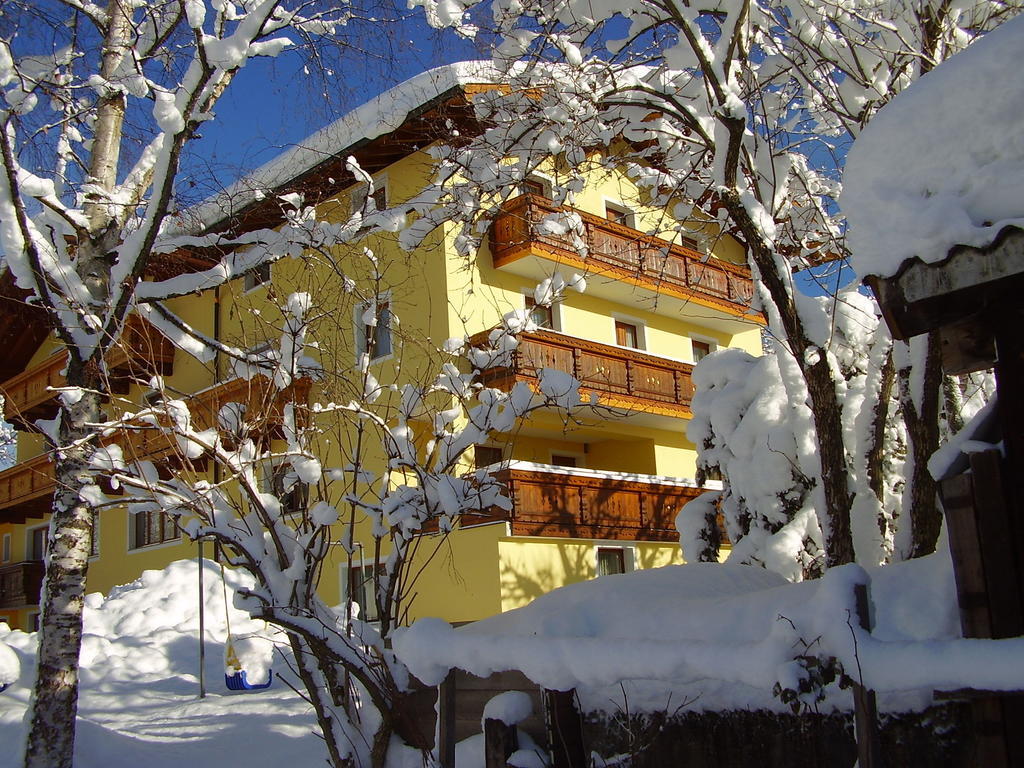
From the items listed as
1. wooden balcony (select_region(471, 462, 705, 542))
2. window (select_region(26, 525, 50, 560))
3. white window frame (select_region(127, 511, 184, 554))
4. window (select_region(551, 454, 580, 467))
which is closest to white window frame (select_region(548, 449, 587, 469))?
window (select_region(551, 454, 580, 467))

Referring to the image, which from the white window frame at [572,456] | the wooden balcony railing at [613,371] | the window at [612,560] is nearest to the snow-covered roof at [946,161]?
the wooden balcony railing at [613,371]

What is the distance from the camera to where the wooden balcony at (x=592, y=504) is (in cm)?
1539

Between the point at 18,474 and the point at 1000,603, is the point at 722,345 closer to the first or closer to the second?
the point at 18,474

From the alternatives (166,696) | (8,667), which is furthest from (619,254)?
(8,667)

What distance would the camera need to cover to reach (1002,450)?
2.72 m

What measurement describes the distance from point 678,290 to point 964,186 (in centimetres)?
1734

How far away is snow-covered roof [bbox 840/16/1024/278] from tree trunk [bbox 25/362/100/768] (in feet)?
20.3

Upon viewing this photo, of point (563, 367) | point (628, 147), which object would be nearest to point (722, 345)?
point (563, 367)

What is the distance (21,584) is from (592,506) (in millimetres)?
18590

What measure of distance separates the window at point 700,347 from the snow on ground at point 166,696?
36.9 feet

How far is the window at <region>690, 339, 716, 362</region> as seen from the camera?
2217cm

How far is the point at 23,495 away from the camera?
24.8 metres

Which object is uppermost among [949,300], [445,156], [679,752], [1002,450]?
[445,156]

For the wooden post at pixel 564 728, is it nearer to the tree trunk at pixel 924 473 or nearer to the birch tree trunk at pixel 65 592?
the tree trunk at pixel 924 473
